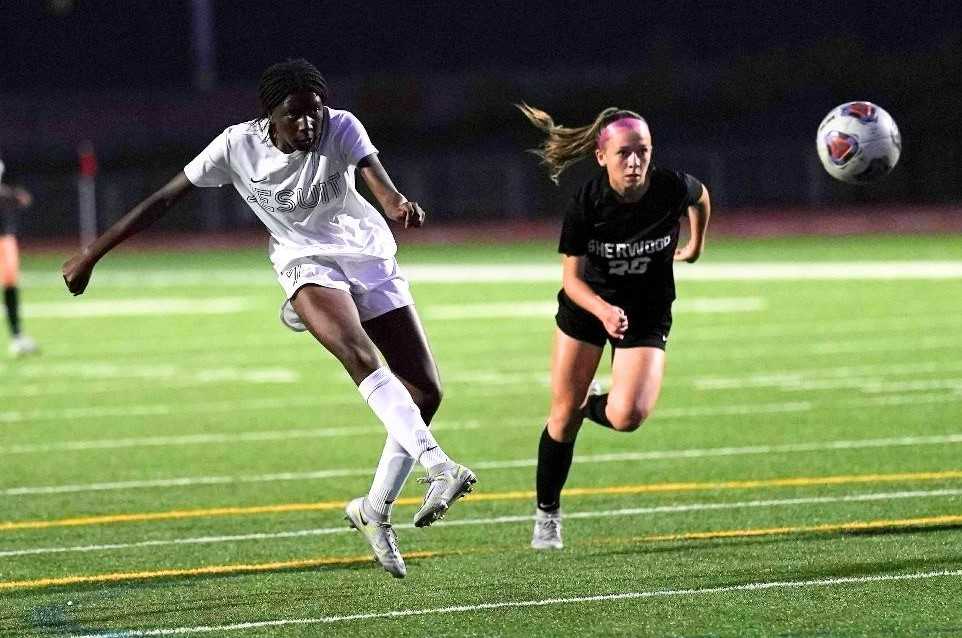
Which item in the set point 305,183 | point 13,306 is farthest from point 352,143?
point 13,306

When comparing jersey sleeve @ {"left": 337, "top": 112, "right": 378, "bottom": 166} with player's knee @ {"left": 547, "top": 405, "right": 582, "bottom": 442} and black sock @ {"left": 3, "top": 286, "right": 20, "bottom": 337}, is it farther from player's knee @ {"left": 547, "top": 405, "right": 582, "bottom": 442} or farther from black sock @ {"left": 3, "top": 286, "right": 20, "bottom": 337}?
black sock @ {"left": 3, "top": 286, "right": 20, "bottom": 337}

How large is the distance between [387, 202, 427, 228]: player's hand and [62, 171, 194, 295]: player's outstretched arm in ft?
3.71

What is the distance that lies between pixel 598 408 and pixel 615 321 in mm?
779

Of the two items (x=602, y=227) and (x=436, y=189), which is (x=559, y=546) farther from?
(x=436, y=189)

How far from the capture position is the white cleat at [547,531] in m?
8.78

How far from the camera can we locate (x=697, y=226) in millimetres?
9109

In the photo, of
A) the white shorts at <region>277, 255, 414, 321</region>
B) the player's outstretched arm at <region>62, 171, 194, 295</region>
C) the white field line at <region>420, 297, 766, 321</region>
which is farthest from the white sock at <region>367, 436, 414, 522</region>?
the white field line at <region>420, 297, 766, 321</region>

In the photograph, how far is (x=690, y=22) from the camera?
76.5 meters

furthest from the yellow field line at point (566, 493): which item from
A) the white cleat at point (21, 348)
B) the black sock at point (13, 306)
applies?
the white cleat at point (21, 348)

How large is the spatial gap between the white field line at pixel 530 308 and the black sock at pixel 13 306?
605 cm

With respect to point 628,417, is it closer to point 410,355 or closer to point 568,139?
point 410,355

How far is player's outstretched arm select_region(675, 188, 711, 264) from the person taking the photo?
900 cm

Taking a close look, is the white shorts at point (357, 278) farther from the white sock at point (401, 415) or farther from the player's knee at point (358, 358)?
the white sock at point (401, 415)

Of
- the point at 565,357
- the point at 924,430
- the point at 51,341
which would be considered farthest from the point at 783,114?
the point at 565,357
